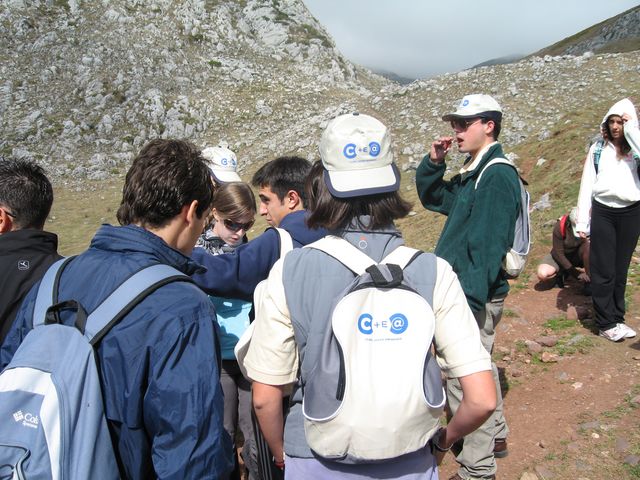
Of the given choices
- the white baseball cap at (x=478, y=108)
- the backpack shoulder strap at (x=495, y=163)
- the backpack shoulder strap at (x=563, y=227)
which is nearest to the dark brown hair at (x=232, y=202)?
the backpack shoulder strap at (x=495, y=163)

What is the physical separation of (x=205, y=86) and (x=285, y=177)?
3016cm

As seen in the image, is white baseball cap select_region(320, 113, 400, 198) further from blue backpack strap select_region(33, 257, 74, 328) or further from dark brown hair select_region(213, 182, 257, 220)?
dark brown hair select_region(213, 182, 257, 220)

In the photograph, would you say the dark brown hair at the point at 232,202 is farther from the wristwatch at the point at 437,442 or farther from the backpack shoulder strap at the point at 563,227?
the backpack shoulder strap at the point at 563,227

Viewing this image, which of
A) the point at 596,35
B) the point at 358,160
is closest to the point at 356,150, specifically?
the point at 358,160

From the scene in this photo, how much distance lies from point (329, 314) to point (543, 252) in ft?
24.1

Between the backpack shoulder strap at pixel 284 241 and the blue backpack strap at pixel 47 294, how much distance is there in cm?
117

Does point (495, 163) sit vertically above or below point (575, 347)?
above

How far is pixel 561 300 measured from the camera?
6.78 metres

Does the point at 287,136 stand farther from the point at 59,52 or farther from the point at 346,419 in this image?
the point at 346,419

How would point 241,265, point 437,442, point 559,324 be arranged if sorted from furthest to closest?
point 559,324 < point 241,265 < point 437,442

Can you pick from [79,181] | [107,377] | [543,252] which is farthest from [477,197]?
[79,181]

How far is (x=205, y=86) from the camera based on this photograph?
1220 inches

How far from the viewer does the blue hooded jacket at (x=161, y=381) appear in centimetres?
166

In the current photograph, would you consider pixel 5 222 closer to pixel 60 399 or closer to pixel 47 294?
pixel 47 294
